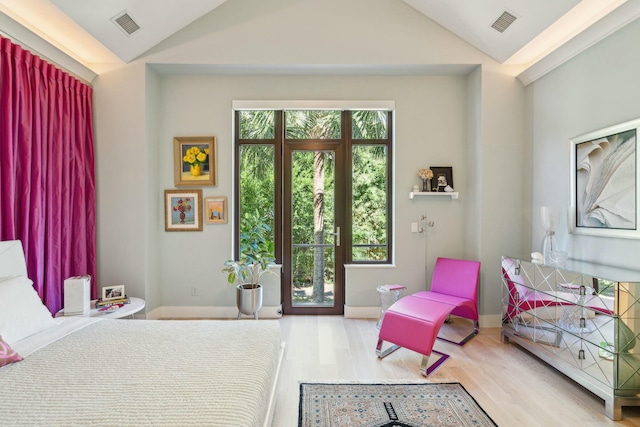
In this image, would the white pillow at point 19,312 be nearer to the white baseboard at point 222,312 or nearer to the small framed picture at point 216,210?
the white baseboard at point 222,312

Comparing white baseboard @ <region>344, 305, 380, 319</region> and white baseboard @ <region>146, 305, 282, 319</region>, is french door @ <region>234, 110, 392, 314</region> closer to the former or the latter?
white baseboard @ <region>344, 305, 380, 319</region>

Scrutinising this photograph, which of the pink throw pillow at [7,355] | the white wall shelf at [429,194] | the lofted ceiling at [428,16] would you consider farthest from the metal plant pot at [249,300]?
the lofted ceiling at [428,16]

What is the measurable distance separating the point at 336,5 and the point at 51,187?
10.8 feet

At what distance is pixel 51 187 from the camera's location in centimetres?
274

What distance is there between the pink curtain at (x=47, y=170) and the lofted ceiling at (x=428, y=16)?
1.07 ft

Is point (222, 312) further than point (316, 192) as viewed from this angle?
No

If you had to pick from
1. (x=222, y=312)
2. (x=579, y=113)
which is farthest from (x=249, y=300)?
(x=579, y=113)

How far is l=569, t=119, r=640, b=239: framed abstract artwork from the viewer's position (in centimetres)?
229

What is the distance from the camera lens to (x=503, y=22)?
9.62ft

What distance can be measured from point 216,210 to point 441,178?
8.73ft

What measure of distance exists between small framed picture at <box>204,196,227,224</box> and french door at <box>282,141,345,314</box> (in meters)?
0.72

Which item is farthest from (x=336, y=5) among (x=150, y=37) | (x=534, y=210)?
(x=534, y=210)

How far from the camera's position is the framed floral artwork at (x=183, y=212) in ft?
12.1

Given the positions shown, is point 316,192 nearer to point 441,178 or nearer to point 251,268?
point 251,268
